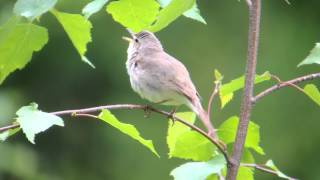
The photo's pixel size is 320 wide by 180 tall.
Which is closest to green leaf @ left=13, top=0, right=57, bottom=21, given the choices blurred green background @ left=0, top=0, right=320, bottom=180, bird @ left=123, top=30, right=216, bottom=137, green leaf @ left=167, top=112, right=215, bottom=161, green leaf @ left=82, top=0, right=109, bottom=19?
green leaf @ left=82, top=0, right=109, bottom=19

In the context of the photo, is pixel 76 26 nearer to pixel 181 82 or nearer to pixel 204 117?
pixel 204 117

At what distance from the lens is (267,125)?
260 inches

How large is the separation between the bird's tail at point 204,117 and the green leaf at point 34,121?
392 mm

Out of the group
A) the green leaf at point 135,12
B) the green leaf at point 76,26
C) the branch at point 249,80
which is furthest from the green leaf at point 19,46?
the branch at point 249,80

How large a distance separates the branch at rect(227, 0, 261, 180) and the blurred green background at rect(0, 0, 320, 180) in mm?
4677

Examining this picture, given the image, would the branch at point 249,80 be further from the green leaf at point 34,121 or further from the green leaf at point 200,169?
the green leaf at point 34,121

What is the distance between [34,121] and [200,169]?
0.37 meters

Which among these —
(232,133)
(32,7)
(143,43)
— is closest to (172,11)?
(32,7)

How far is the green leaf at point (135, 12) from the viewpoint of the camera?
1427 millimetres

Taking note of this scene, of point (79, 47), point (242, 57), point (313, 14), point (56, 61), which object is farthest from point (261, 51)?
point (79, 47)

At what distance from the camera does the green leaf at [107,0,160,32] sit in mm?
1427

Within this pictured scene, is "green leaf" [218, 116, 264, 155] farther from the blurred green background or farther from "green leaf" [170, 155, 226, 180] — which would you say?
the blurred green background

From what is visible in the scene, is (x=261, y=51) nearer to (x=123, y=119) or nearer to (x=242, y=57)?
(x=242, y=57)

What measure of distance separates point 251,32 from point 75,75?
220 inches
